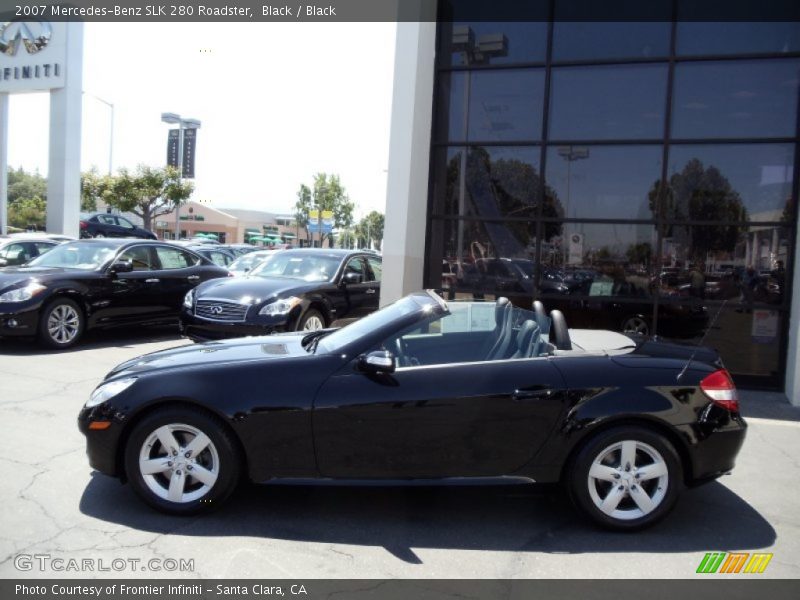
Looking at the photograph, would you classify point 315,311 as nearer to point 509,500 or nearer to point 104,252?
point 104,252

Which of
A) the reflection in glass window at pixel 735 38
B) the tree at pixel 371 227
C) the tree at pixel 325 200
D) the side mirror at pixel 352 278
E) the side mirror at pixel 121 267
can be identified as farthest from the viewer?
the tree at pixel 371 227

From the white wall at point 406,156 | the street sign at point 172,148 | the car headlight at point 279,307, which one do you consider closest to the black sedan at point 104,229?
the street sign at point 172,148

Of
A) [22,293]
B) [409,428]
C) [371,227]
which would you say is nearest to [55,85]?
[22,293]

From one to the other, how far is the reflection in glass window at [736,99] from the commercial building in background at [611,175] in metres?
0.02

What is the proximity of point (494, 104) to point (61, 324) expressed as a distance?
6599 mm

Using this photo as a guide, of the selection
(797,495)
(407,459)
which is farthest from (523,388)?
(797,495)

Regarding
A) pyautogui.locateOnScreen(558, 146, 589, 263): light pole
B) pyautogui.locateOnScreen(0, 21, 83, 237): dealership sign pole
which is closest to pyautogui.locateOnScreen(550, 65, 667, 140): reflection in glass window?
pyautogui.locateOnScreen(558, 146, 589, 263): light pole

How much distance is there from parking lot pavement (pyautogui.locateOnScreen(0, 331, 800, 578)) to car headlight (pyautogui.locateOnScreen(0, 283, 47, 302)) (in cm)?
417

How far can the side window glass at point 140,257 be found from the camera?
10289 millimetres

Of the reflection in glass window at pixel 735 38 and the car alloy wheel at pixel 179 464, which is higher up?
the reflection in glass window at pixel 735 38

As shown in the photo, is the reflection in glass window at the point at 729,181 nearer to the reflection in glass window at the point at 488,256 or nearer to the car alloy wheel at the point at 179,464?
the reflection in glass window at the point at 488,256

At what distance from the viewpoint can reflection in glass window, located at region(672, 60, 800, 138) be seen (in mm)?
8414

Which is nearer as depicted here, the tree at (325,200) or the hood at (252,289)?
the hood at (252,289)

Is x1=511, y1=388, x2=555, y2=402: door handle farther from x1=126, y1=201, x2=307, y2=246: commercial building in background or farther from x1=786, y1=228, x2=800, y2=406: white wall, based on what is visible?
x1=126, y1=201, x2=307, y2=246: commercial building in background
